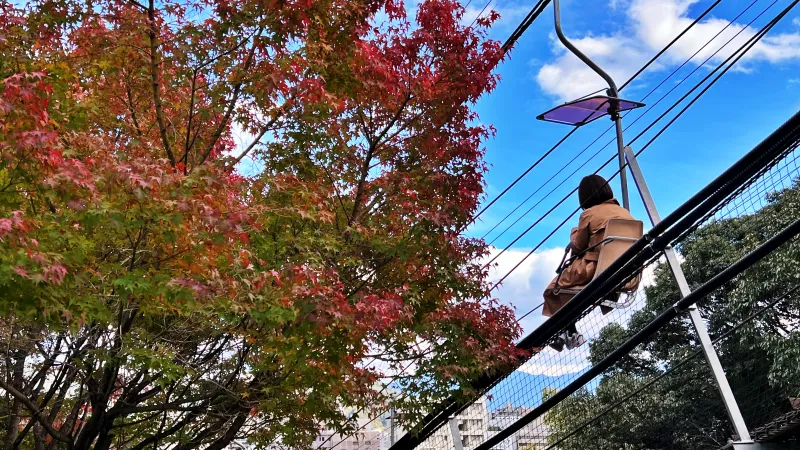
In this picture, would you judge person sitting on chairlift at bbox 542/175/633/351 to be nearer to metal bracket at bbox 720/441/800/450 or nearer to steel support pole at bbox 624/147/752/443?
steel support pole at bbox 624/147/752/443

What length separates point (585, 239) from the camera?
6.29m

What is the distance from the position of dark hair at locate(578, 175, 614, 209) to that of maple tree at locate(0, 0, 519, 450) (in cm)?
100

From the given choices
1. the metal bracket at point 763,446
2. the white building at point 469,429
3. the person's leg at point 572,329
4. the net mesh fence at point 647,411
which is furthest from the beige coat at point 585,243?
the metal bracket at point 763,446

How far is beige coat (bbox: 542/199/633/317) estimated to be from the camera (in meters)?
6.18

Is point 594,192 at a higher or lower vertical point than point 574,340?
higher

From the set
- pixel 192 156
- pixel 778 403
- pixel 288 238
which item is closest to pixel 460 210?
pixel 288 238

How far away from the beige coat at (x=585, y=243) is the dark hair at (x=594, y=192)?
0.08 meters

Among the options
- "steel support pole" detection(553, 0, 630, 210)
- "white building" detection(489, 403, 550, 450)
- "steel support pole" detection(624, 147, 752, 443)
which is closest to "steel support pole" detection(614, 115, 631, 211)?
"steel support pole" detection(553, 0, 630, 210)

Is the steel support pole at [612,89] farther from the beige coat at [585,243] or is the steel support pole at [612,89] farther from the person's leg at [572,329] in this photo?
the person's leg at [572,329]

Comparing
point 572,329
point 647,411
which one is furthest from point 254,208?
point 647,411

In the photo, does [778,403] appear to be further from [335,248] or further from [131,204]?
[131,204]

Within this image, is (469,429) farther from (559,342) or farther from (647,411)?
(647,411)

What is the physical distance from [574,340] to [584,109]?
228 cm

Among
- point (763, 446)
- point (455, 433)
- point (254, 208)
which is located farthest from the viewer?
point (455, 433)
